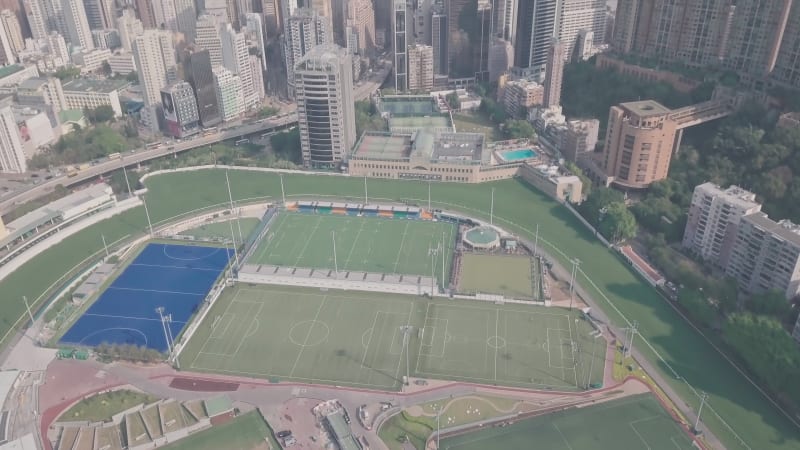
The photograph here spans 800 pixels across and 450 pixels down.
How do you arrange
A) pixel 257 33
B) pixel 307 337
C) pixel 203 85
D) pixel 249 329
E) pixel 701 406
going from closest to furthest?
pixel 701 406 < pixel 307 337 < pixel 249 329 < pixel 203 85 < pixel 257 33

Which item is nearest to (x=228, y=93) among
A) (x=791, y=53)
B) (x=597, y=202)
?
(x=597, y=202)

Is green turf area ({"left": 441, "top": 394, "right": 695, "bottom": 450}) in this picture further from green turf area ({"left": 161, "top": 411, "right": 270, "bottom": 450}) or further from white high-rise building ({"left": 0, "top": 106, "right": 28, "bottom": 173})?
white high-rise building ({"left": 0, "top": 106, "right": 28, "bottom": 173})

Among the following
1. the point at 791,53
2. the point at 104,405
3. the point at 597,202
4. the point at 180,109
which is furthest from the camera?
the point at 180,109

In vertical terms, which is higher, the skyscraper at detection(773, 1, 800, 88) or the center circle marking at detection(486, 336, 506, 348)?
the skyscraper at detection(773, 1, 800, 88)

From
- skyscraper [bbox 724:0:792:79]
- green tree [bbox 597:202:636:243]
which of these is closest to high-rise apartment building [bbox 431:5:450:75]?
skyscraper [bbox 724:0:792:79]

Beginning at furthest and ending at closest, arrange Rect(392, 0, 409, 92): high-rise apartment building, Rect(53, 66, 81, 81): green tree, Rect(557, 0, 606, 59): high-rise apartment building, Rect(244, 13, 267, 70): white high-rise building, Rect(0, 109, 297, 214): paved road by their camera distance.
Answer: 1. Rect(244, 13, 267, 70): white high-rise building
2. Rect(53, 66, 81, 81): green tree
3. Rect(557, 0, 606, 59): high-rise apartment building
4. Rect(392, 0, 409, 92): high-rise apartment building
5. Rect(0, 109, 297, 214): paved road

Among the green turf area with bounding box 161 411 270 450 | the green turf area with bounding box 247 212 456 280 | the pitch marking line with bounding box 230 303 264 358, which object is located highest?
the green turf area with bounding box 247 212 456 280

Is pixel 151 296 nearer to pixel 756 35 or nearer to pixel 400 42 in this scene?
pixel 400 42
